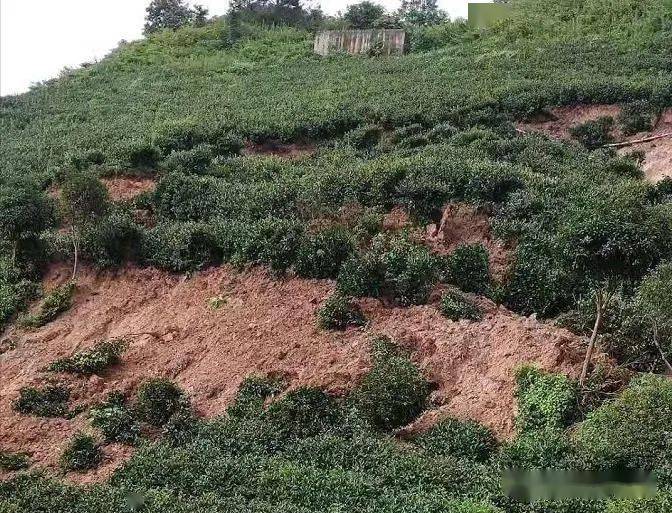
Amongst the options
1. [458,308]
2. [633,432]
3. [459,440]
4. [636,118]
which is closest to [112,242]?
[458,308]

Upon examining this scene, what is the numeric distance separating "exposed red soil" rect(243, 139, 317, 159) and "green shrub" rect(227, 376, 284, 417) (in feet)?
38.9

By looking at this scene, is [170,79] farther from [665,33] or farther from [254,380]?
[254,380]

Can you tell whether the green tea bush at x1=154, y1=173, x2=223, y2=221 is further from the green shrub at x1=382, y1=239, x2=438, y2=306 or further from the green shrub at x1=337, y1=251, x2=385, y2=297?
the green shrub at x1=382, y1=239, x2=438, y2=306

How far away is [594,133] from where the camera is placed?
70.7 feet

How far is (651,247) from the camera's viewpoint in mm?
11352

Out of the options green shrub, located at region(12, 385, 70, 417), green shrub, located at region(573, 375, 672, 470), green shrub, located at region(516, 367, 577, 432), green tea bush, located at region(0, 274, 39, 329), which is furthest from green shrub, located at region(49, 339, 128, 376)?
green shrub, located at region(573, 375, 672, 470)

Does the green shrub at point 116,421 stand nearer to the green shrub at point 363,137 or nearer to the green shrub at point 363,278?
the green shrub at point 363,278

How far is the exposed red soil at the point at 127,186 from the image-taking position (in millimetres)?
19609

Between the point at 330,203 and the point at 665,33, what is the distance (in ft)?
56.6

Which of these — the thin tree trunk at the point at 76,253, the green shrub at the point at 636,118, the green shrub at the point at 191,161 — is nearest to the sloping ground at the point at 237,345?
the thin tree trunk at the point at 76,253

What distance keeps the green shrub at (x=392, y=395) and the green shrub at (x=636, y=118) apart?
1315cm

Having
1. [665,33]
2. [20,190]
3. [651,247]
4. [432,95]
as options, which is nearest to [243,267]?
[20,190]

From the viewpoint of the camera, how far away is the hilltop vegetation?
9.45m

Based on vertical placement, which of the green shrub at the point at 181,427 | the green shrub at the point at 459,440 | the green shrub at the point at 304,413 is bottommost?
the green shrub at the point at 181,427
